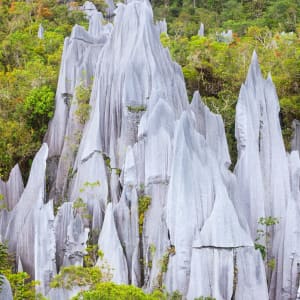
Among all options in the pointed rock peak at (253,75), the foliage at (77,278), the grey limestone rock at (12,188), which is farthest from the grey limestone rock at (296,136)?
Result: the foliage at (77,278)

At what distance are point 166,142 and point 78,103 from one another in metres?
5.31

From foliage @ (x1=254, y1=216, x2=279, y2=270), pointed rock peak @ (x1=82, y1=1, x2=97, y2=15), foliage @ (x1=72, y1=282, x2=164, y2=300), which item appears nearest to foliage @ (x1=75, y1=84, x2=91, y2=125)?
foliage @ (x1=254, y1=216, x2=279, y2=270)

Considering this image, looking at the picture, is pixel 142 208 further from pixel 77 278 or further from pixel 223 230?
pixel 77 278

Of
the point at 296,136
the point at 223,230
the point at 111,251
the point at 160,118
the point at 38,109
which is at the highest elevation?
the point at 38,109

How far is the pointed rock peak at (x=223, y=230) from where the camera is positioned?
16094 mm

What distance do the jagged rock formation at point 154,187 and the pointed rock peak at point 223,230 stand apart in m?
0.03

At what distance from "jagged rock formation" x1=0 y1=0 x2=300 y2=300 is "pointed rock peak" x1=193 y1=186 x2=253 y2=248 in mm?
30

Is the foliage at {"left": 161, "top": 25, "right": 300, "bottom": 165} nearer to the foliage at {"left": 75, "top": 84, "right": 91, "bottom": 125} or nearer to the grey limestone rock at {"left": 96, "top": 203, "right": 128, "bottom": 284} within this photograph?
the foliage at {"left": 75, "top": 84, "right": 91, "bottom": 125}

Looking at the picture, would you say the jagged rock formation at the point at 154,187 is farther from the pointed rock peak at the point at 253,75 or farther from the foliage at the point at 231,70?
the foliage at the point at 231,70

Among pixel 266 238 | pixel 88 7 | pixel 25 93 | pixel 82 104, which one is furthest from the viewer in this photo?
pixel 88 7

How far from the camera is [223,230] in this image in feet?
52.9

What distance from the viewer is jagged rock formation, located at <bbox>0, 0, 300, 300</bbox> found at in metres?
16.4

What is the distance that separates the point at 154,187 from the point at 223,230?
11.1 ft

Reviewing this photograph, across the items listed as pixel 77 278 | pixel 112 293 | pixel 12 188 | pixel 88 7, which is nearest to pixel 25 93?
pixel 12 188
